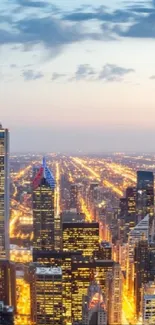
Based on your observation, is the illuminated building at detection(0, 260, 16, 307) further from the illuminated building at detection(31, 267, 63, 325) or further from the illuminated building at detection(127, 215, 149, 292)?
the illuminated building at detection(127, 215, 149, 292)

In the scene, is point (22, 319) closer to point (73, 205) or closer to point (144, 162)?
point (144, 162)

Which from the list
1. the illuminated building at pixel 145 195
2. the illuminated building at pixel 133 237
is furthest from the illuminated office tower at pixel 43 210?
the illuminated building at pixel 145 195

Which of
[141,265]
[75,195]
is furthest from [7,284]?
[75,195]

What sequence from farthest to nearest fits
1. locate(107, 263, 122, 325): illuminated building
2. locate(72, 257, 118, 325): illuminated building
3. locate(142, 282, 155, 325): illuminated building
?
1. locate(72, 257, 118, 325): illuminated building
2. locate(107, 263, 122, 325): illuminated building
3. locate(142, 282, 155, 325): illuminated building

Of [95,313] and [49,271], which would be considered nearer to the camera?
[95,313]

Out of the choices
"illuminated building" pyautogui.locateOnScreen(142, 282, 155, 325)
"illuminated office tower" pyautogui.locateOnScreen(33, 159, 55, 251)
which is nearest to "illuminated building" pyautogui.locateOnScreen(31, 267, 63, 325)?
"illuminated building" pyautogui.locateOnScreen(142, 282, 155, 325)

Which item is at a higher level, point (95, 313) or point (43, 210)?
point (43, 210)

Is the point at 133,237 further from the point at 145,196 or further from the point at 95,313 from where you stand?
the point at 95,313
